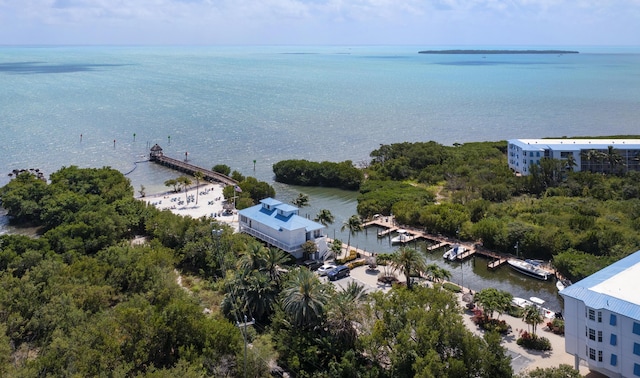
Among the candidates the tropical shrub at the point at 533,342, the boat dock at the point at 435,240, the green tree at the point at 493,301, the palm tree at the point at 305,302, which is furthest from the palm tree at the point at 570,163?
the palm tree at the point at 305,302

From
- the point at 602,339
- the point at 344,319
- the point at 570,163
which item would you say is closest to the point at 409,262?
the point at 344,319

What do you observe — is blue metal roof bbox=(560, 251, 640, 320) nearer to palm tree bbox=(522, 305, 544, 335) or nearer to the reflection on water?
palm tree bbox=(522, 305, 544, 335)

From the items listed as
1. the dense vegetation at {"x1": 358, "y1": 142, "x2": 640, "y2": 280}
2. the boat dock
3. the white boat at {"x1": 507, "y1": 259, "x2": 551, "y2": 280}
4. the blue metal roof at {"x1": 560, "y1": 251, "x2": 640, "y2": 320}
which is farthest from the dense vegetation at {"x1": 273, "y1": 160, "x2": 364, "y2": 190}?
the blue metal roof at {"x1": 560, "y1": 251, "x2": 640, "y2": 320}

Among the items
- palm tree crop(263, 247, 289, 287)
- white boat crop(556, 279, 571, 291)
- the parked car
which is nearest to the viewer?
palm tree crop(263, 247, 289, 287)

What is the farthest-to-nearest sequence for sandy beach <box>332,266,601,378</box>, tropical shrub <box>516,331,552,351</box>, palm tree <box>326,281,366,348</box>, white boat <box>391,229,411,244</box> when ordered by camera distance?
1. white boat <box>391,229,411,244</box>
2. tropical shrub <box>516,331,552,351</box>
3. palm tree <box>326,281,366,348</box>
4. sandy beach <box>332,266,601,378</box>

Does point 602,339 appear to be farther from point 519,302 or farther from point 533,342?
point 519,302

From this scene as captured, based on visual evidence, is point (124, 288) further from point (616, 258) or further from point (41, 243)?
point (616, 258)

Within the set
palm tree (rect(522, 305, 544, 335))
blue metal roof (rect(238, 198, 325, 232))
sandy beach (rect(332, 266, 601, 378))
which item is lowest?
sandy beach (rect(332, 266, 601, 378))

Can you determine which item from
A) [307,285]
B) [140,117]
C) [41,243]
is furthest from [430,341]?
[140,117]
